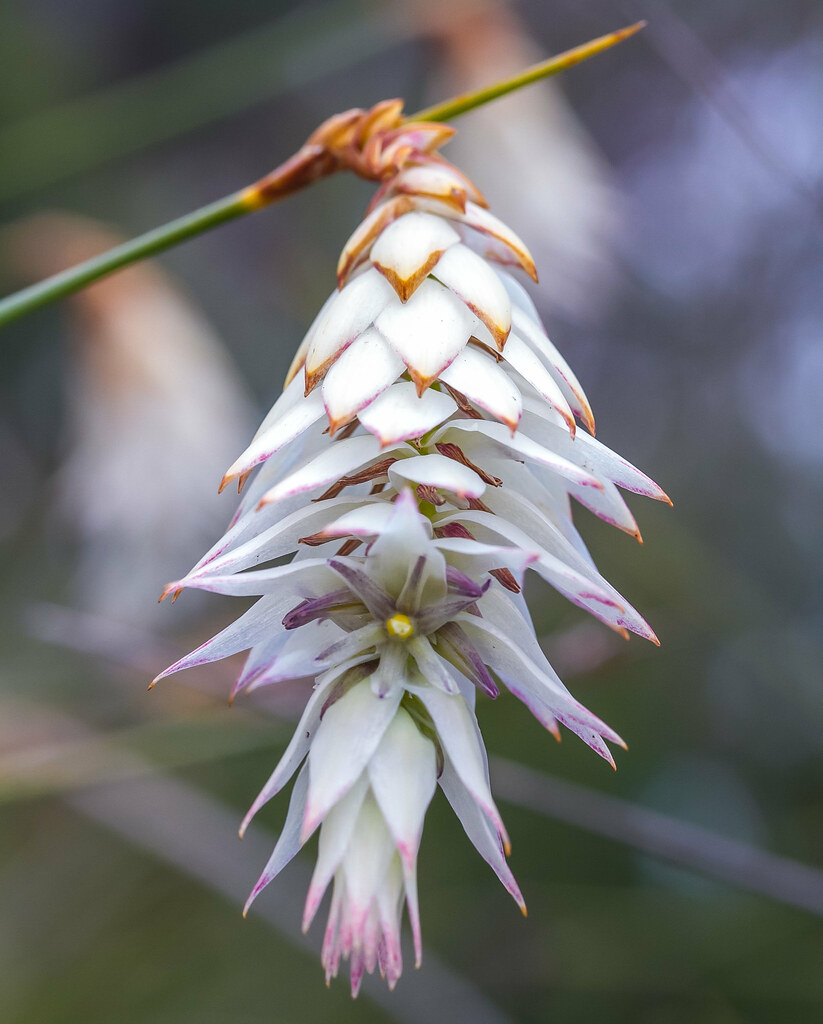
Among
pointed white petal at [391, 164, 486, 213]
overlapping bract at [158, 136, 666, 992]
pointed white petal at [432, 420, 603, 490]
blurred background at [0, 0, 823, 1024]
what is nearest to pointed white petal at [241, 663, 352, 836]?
overlapping bract at [158, 136, 666, 992]

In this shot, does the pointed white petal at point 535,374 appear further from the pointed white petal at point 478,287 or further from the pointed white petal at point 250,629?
the pointed white petal at point 250,629

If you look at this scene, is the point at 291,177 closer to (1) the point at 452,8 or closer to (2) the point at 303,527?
(2) the point at 303,527

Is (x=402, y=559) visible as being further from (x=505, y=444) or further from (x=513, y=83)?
(x=513, y=83)

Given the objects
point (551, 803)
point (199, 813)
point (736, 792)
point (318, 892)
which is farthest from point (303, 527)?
point (736, 792)

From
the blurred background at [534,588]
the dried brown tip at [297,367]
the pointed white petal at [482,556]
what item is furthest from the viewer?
the blurred background at [534,588]

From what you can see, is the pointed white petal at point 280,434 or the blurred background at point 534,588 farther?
the blurred background at point 534,588

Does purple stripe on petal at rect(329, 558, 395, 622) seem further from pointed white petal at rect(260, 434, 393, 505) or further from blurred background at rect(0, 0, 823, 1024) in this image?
blurred background at rect(0, 0, 823, 1024)

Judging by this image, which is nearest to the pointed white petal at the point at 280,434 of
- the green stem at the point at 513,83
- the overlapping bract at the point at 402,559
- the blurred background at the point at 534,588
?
the overlapping bract at the point at 402,559
